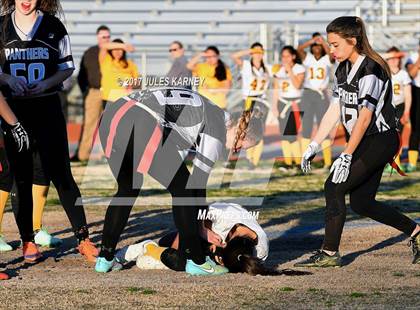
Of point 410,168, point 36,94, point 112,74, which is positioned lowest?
point 410,168

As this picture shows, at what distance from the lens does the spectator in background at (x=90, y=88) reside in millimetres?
16531

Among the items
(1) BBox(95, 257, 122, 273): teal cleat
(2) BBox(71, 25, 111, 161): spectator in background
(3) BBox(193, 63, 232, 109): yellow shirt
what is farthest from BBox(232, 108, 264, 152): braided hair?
(2) BBox(71, 25, 111, 161): spectator in background

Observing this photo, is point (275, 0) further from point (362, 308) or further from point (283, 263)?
point (362, 308)

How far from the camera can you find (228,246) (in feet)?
23.8

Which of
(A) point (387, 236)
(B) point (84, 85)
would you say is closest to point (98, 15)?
(B) point (84, 85)

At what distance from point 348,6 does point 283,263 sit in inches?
740

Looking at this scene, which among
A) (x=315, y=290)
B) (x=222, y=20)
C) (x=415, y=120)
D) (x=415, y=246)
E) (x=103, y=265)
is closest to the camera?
(x=315, y=290)

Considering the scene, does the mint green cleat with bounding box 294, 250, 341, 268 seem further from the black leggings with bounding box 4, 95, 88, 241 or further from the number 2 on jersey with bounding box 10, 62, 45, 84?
the number 2 on jersey with bounding box 10, 62, 45, 84

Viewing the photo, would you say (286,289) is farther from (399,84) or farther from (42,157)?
(399,84)

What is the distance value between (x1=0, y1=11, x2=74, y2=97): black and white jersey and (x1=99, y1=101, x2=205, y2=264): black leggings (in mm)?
869

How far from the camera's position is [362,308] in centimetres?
596

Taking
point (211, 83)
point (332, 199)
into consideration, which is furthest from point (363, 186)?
point (211, 83)

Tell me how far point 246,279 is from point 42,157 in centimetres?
192

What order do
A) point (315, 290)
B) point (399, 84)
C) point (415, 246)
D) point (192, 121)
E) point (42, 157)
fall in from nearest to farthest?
point (315, 290), point (192, 121), point (415, 246), point (42, 157), point (399, 84)
